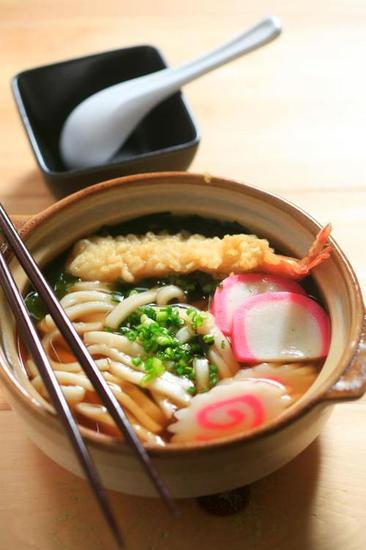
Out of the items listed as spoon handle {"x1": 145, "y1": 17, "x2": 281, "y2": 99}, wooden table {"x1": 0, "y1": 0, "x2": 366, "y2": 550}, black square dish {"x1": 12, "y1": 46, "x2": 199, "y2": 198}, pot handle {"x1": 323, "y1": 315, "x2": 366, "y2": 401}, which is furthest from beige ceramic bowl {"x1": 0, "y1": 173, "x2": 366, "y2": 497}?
spoon handle {"x1": 145, "y1": 17, "x2": 281, "y2": 99}

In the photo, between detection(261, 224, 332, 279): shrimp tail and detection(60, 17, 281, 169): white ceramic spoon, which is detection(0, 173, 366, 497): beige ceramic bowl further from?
detection(60, 17, 281, 169): white ceramic spoon

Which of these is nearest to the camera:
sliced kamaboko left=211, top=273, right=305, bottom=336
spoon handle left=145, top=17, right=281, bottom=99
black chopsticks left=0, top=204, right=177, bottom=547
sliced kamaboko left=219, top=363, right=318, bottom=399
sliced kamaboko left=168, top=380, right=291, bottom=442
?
black chopsticks left=0, top=204, right=177, bottom=547

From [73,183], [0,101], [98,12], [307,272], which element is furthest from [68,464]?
[98,12]

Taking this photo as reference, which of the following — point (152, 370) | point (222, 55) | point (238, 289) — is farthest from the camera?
point (222, 55)

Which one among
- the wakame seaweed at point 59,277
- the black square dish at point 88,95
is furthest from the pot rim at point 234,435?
the black square dish at point 88,95

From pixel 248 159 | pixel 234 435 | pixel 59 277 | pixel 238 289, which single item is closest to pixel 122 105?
pixel 248 159

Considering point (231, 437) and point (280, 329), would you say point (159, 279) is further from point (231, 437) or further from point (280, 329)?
point (231, 437)
